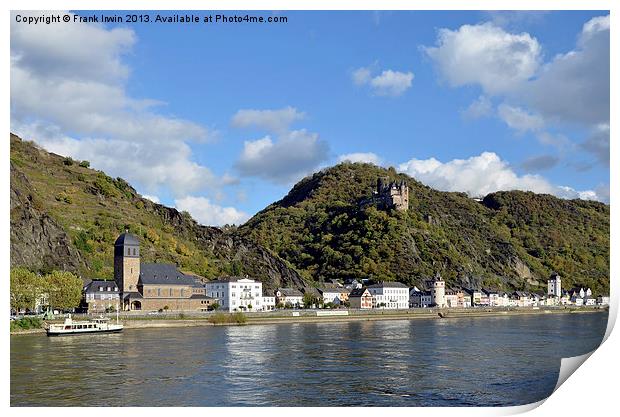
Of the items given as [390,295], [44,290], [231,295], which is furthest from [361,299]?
[44,290]

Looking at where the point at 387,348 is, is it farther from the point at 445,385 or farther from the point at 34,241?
the point at 34,241

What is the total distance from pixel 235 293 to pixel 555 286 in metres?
44.0

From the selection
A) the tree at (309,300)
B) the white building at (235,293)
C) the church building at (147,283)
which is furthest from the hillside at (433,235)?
the church building at (147,283)

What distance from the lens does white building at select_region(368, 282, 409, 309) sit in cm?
5819

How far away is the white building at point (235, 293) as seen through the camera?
4619 cm

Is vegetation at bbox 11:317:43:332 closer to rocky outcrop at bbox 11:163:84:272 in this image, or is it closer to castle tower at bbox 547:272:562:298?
rocky outcrop at bbox 11:163:84:272

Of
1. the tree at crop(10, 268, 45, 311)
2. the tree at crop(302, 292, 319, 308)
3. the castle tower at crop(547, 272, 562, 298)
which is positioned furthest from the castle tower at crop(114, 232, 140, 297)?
the castle tower at crop(547, 272, 562, 298)

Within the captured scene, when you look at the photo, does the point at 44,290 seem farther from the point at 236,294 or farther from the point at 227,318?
the point at 236,294

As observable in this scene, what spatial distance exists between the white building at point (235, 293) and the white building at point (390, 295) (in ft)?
41.9

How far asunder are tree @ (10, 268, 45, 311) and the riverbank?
2.46 m

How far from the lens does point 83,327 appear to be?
96.7 ft

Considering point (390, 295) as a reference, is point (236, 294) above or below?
above

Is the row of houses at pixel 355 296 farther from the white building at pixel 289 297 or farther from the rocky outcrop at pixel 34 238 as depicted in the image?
the rocky outcrop at pixel 34 238
